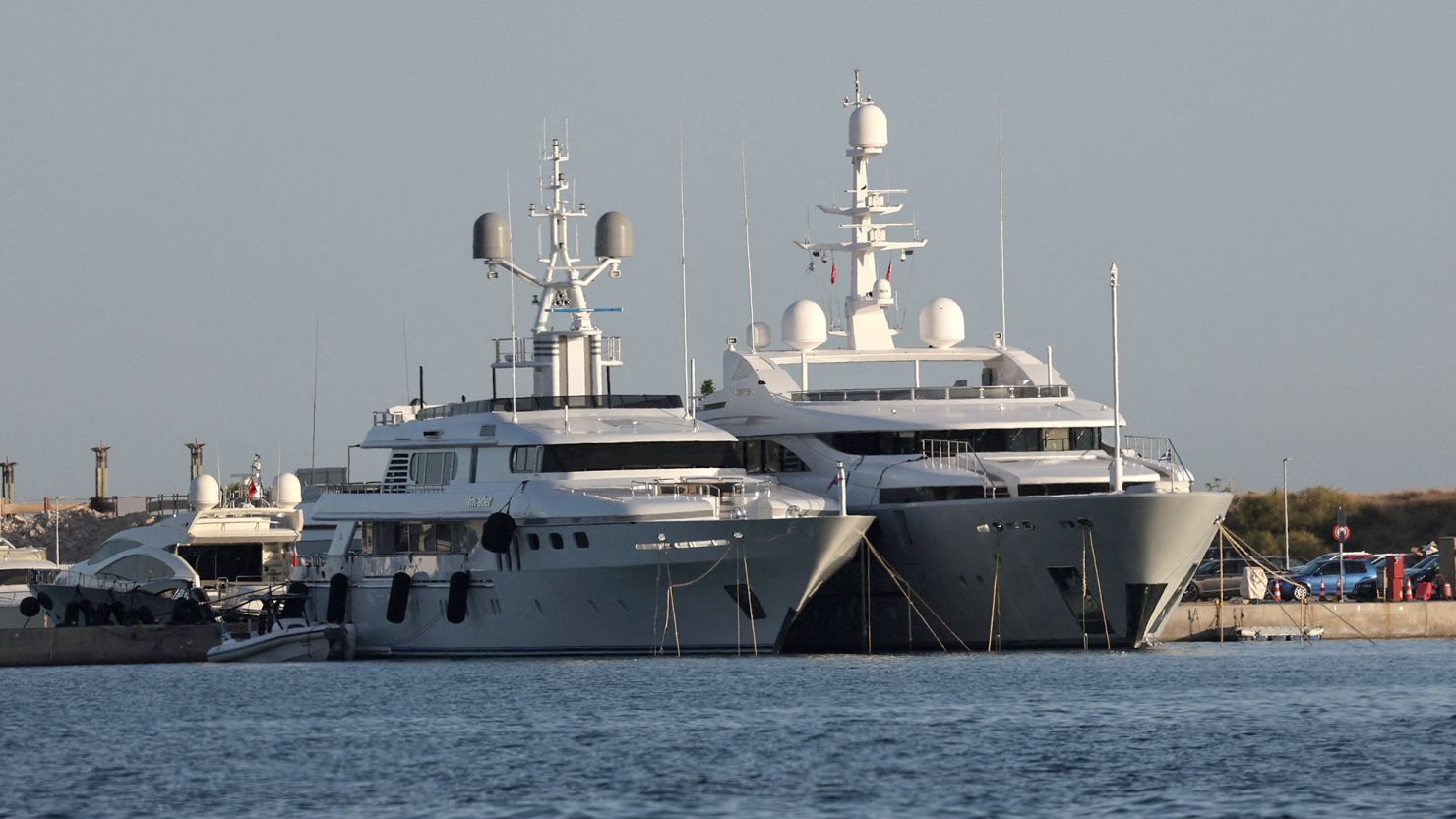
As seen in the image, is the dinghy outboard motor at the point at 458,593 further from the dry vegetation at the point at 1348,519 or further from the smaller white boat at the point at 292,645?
the dry vegetation at the point at 1348,519

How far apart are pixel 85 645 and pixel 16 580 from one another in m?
15.6

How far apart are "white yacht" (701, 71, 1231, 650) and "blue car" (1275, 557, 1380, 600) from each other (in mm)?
12153

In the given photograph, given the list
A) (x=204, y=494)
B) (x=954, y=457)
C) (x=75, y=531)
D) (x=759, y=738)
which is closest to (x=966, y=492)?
A: (x=954, y=457)

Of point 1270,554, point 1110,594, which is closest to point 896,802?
point 1110,594

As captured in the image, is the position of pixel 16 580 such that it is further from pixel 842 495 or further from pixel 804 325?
pixel 842 495

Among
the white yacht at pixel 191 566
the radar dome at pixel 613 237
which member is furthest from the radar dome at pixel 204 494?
the radar dome at pixel 613 237

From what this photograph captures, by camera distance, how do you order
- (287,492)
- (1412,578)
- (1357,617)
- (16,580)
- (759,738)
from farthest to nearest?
(287,492), (16,580), (1412,578), (1357,617), (759,738)

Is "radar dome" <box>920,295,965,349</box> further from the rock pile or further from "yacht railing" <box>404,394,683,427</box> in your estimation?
the rock pile

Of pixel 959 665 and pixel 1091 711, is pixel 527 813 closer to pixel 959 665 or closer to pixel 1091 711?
pixel 1091 711

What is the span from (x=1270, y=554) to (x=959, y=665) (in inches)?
1679

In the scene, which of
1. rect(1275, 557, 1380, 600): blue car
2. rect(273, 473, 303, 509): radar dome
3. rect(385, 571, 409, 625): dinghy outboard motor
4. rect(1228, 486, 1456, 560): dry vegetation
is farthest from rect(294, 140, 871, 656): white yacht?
rect(1228, 486, 1456, 560): dry vegetation

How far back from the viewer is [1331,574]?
217 ft

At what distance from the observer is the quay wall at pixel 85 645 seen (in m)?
53.2

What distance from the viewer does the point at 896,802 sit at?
94.4 feet
